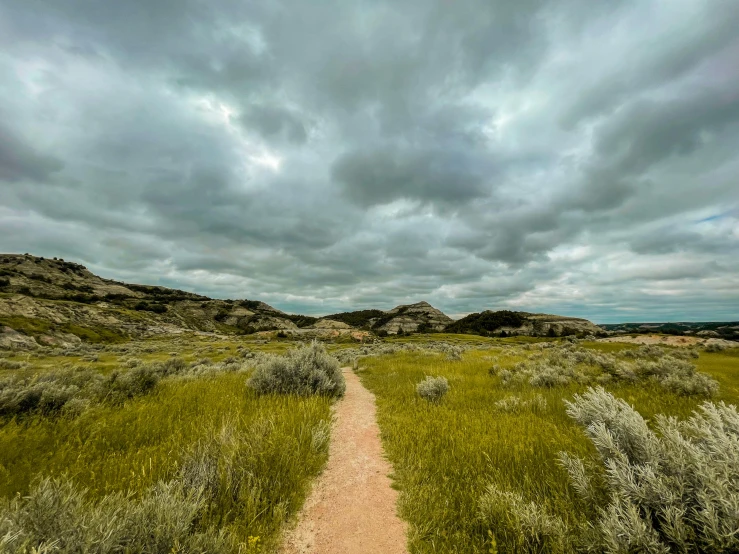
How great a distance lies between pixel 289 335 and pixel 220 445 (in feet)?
279

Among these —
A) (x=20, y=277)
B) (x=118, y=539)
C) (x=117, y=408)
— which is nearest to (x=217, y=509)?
(x=118, y=539)

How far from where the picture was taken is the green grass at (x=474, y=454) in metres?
3.97

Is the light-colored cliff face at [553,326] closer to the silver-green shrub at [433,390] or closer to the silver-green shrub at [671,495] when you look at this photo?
the silver-green shrub at [433,390]

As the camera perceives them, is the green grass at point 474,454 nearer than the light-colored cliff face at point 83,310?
Yes

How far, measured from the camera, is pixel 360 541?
159 inches

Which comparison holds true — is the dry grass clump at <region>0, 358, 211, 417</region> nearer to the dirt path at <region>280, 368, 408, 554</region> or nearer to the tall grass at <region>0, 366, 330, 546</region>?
the tall grass at <region>0, 366, 330, 546</region>

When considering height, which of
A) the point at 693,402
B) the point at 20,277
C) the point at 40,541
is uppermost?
the point at 20,277

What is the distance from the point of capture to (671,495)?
2877 millimetres

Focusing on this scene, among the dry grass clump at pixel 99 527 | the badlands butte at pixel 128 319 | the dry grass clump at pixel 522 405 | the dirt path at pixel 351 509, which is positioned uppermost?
the badlands butte at pixel 128 319

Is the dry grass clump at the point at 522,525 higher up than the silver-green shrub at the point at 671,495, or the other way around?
the silver-green shrub at the point at 671,495

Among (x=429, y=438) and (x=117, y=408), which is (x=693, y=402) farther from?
(x=117, y=408)

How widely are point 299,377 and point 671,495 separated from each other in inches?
391

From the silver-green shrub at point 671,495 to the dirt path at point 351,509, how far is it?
2.46 m

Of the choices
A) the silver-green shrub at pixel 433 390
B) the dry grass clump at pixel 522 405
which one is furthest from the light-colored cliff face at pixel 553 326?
the dry grass clump at pixel 522 405
